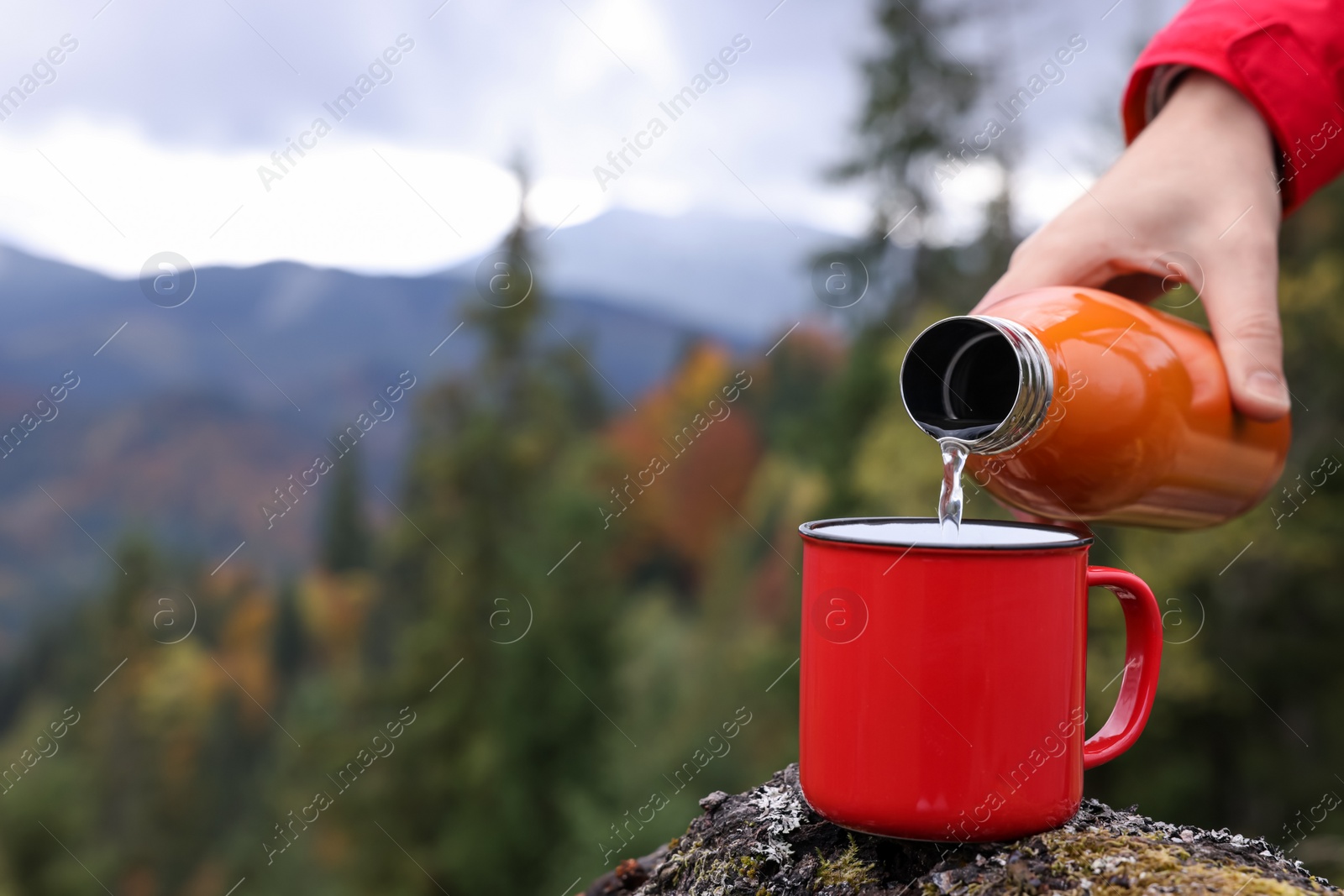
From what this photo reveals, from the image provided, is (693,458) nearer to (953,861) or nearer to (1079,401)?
(1079,401)

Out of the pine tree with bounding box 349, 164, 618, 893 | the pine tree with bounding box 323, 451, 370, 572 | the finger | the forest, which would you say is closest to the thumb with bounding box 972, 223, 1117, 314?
the finger

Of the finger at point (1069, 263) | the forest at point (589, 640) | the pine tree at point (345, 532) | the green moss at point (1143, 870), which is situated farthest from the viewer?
the pine tree at point (345, 532)

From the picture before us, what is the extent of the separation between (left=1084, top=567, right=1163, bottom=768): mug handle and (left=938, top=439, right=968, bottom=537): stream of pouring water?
19 cm

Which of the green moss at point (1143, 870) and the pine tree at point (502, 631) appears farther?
the pine tree at point (502, 631)

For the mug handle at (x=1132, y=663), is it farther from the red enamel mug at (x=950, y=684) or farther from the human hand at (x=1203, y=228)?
the human hand at (x=1203, y=228)

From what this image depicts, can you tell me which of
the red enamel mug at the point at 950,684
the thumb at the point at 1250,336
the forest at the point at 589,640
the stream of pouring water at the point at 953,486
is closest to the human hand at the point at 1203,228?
the thumb at the point at 1250,336

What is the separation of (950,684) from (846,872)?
1.01ft

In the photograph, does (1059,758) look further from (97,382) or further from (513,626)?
(97,382)

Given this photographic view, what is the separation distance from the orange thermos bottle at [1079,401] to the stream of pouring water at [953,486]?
0.5 inches

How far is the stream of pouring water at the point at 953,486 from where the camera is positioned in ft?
4.76

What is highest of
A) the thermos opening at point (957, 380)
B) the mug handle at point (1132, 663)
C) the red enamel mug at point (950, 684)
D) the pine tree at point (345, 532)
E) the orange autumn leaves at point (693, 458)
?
the pine tree at point (345, 532)

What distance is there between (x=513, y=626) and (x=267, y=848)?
962 centimetres

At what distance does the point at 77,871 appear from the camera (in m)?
14.5

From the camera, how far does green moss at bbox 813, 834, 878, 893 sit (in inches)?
53.6
